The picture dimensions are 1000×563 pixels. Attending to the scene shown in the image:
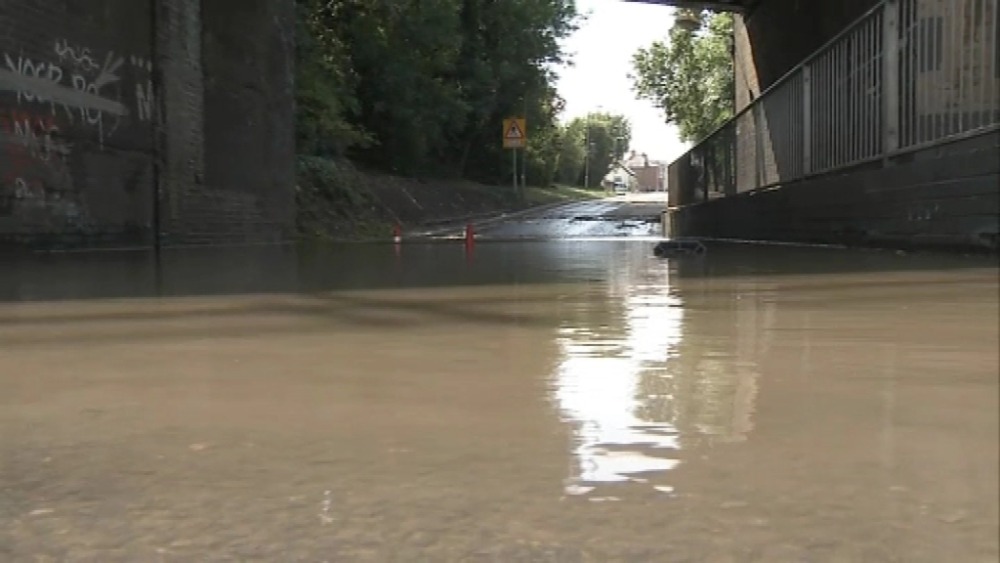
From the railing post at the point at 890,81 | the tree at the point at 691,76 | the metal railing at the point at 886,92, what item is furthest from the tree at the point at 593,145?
the railing post at the point at 890,81

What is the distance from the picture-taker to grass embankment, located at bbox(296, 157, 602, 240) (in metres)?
17.5

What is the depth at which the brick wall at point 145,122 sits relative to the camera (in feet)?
28.5

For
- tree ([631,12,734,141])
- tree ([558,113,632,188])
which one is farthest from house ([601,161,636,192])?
tree ([631,12,734,141])

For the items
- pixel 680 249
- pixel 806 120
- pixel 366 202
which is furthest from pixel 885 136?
pixel 366 202

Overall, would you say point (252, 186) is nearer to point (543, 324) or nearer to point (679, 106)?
point (543, 324)

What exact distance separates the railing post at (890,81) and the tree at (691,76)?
20.4 metres

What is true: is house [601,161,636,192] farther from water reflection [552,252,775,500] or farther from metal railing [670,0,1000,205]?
water reflection [552,252,775,500]

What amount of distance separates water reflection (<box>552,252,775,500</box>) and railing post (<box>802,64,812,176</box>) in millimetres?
5721

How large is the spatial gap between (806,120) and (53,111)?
734cm

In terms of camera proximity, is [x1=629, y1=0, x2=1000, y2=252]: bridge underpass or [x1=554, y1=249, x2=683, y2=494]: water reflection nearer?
[x1=554, y1=249, x2=683, y2=494]: water reflection

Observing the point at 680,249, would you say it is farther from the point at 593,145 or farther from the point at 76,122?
the point at 593,145

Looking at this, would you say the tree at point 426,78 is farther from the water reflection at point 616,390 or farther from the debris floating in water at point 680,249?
the water reflection at point 616,390

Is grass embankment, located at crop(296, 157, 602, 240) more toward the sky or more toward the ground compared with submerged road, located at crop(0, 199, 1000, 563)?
more toward the sky

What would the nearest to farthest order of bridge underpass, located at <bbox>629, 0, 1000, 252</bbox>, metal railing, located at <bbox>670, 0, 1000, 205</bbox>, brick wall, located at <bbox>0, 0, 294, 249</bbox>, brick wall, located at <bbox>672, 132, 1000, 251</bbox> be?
brick wall, located at <bbox>672, 132, 1000, 251</bbox> < bridge underpass, located at <bbox>629, 0, 1000, 252</bbox> < metal railing, located at <bbox>670, 0, 1000, 205</bbox> < brick wall, located at <bbox>0, 0, 294, 249</bbox>
